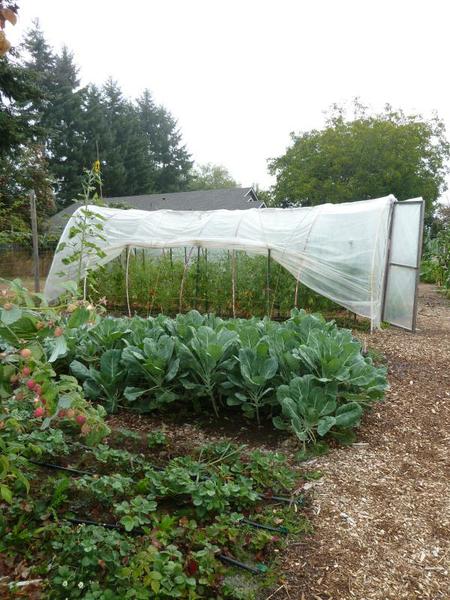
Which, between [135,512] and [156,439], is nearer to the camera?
[135,512]

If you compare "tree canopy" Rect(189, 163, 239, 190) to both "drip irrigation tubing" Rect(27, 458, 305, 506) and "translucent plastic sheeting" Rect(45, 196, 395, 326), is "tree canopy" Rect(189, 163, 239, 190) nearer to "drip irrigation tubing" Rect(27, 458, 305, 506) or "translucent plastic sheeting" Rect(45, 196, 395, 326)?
"translucent plastic sheeting" Rect(45, 196, 395, 326)

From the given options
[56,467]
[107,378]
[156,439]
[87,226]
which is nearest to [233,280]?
[87,226]

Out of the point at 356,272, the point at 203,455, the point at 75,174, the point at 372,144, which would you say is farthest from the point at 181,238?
Result: the point at 75,174

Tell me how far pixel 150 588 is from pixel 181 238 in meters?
7.33

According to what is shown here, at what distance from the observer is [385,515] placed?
8.09 ft

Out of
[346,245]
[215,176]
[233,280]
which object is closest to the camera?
[346,245]

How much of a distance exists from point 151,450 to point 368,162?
21825 millimetres

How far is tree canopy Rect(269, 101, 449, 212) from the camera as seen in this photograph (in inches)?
869

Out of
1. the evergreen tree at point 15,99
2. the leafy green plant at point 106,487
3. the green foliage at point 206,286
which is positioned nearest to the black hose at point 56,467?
the leafy green plant at point 106,487

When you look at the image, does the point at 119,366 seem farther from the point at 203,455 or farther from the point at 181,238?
the point at 181,238

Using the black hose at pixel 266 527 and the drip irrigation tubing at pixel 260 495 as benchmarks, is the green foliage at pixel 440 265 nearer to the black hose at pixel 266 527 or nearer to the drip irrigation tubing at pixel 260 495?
the drip irrigation tubing at pixel 260 495

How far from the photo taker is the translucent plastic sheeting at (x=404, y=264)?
7211mm

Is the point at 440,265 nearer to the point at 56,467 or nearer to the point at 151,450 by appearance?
the point at 151,450

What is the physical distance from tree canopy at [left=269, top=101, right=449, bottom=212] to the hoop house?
1521 centimetres
